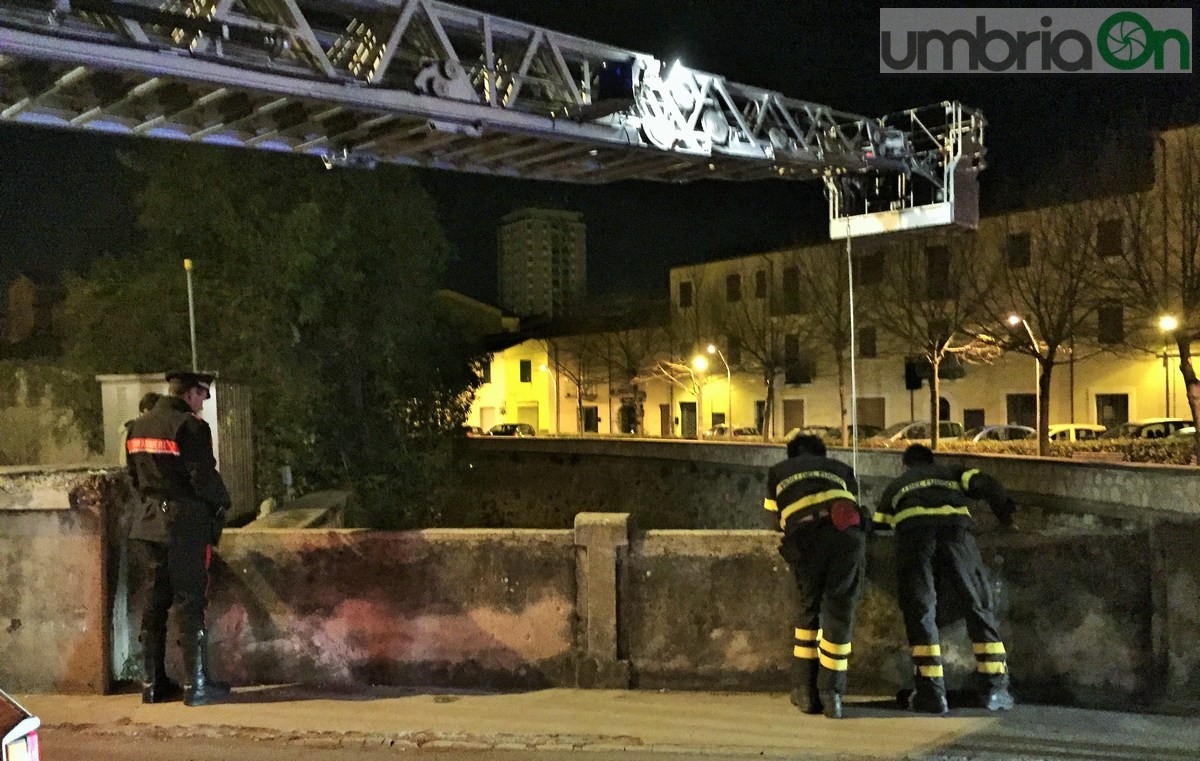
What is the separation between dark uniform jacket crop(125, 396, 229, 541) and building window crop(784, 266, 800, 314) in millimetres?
31838

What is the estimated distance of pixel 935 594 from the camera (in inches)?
207

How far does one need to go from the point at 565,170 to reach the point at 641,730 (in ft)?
15.3

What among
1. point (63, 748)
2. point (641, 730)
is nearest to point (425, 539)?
point (641, 730)

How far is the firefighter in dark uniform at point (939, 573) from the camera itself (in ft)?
16.7

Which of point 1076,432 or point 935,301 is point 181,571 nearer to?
point 935,301

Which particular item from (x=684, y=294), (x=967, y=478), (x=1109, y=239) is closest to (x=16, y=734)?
(x=967, y=478)

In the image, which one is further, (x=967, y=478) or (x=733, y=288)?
(x=733, y=288)

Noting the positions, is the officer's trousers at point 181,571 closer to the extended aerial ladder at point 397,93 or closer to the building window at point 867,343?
the extended aerial ladder at point 397,93

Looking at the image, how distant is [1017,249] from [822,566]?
80.3 ft

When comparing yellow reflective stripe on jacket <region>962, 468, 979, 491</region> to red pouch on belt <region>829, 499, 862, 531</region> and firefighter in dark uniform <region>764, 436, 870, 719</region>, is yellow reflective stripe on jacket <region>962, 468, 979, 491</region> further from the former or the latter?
red pouch on belt <region>829, 499, 862, 531</region>

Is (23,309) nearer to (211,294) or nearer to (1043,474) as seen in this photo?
(211,294)

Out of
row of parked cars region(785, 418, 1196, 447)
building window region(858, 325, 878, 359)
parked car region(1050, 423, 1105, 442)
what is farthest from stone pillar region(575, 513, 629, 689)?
building window region(858, 325, 878, 359)

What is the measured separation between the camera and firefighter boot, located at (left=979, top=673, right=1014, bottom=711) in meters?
5.13

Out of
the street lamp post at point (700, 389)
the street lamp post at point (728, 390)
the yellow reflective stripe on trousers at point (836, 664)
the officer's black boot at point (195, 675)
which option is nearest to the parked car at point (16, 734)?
the officer's black boot at point (195, 675)
